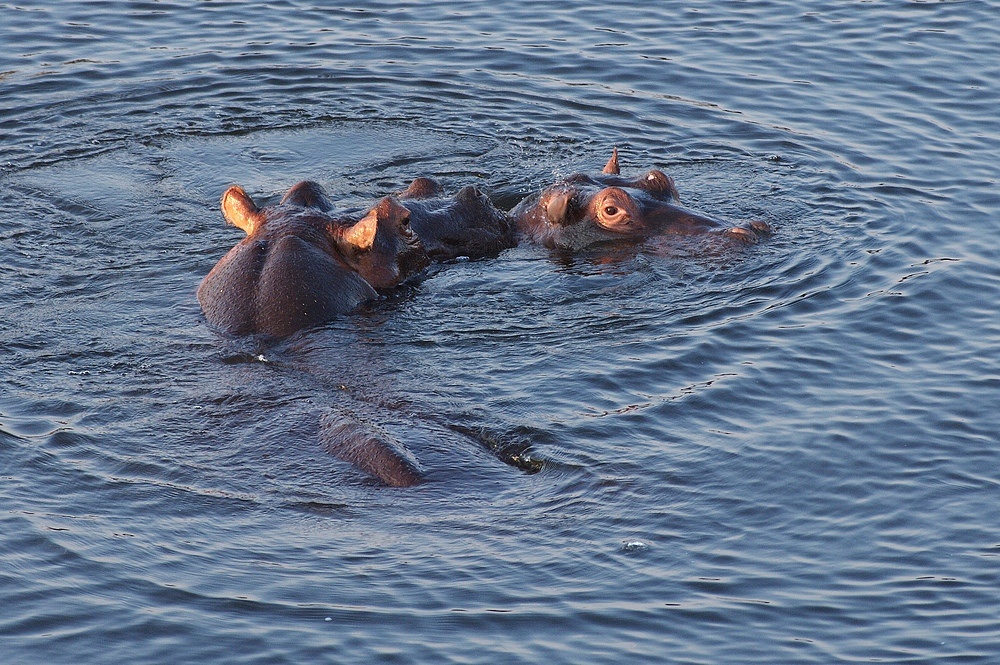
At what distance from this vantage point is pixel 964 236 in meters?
13.7

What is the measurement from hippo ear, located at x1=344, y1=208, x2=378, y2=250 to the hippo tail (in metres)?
2.65

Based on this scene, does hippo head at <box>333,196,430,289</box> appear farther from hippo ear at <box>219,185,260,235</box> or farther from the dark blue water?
hippo ear at <box>219,185,260,235</box>

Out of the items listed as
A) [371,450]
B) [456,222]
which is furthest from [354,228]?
[371,450]

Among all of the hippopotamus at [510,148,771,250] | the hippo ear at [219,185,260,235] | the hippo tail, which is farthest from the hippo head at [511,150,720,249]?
the hippo tail

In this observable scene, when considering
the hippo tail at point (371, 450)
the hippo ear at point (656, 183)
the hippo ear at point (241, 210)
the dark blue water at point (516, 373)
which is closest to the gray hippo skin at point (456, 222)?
the dark blue water at point (516, 373)

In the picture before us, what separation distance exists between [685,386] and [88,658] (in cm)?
485

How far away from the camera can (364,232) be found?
36.7 feet

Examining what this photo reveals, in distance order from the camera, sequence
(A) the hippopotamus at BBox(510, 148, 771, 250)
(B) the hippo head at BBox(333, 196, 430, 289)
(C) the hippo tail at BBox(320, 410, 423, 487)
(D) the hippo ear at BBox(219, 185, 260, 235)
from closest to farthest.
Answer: (C) the hippo tail at BBox(320, 410, 423, 487) < (B) the hippo head at BBox(333, 196, 430, 289) < (D) the hippo ear at BBox(219, 185, 260, 235) < (A) the hippopotamus at BBox(510, 148, 771, 250)

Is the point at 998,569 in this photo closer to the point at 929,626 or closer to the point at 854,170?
the point at 929,626

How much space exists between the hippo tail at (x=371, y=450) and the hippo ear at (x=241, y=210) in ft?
10.5

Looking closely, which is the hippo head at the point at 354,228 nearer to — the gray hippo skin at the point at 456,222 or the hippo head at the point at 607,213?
the gray hippo skin at the point at 456,222

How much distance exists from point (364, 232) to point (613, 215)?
301cm

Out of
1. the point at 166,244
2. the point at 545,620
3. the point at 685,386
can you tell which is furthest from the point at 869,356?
the point at 166,244

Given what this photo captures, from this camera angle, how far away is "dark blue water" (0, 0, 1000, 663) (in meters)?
7.71
